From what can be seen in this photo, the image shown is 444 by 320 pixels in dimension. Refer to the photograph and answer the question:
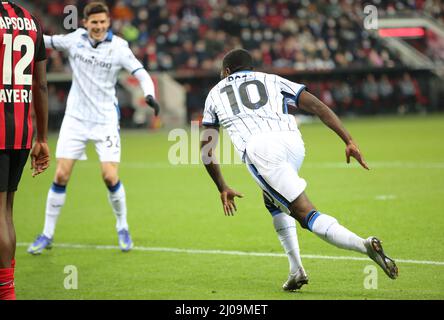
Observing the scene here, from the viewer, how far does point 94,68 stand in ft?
32.4

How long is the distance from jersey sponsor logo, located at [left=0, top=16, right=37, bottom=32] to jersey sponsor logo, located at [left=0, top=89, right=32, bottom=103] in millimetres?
478

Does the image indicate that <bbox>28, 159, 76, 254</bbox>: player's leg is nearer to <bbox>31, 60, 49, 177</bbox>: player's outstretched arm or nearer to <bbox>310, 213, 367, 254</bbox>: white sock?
<bbox>31, 60, 49, 177</bbox>: player's outstretched arm

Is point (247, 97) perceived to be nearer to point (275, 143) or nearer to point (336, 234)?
point (275, 143)

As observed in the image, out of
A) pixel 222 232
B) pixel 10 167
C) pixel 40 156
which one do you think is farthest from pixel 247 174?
pixel 10 167

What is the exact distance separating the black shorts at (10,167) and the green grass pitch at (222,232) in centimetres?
151

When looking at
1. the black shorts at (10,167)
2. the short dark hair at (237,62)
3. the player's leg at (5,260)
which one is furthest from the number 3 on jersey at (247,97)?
the player's leg at (5,260)

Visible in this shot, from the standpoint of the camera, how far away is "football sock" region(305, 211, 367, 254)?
644cm

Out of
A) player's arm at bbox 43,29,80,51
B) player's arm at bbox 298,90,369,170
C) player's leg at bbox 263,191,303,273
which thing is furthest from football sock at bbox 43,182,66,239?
player's arm at bbox 298,90,369,170

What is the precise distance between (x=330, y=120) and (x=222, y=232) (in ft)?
12.9

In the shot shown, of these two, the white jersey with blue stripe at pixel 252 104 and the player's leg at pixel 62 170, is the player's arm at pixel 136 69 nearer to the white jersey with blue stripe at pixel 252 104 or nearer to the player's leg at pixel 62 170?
the player's leg at pixel 62 170

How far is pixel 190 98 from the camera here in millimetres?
31719

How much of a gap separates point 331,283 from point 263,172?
135 cm

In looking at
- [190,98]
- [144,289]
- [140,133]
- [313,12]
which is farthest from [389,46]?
[144,289]
